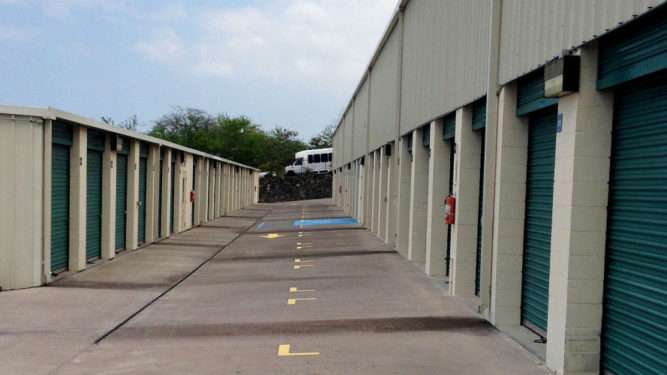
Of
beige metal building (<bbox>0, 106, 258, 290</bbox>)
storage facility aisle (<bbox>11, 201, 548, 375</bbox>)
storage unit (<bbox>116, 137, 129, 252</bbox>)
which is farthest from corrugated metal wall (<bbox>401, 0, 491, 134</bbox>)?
storage unit (<bbox>116, 137, 129, 252</bbox>)

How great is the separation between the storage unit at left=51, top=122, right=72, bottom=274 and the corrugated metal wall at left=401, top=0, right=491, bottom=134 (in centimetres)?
791

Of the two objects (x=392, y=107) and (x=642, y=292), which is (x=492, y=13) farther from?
(x=392, y=107)

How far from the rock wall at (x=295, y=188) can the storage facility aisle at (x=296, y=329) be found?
5743 cm

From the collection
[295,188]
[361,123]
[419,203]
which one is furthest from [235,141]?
[419,203]

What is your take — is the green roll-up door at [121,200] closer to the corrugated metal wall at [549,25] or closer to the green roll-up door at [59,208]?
the green roll-up door at [59,208]

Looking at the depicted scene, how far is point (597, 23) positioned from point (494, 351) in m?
3.97

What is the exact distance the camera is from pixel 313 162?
82.4 metres

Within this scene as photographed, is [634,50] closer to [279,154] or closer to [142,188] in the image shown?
[142,188]

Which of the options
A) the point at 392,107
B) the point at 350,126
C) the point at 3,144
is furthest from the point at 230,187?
the point at 3,144

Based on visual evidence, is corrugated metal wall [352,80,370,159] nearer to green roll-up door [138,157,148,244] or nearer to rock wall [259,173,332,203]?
green roll-up door [138,157,148,244]

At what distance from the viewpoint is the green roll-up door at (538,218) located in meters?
8.58

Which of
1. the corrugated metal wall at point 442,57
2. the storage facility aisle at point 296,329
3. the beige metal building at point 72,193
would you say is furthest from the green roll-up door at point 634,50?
the beige metal building at point 72,193

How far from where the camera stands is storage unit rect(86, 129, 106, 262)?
16.6 meters

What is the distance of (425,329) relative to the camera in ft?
30.5
